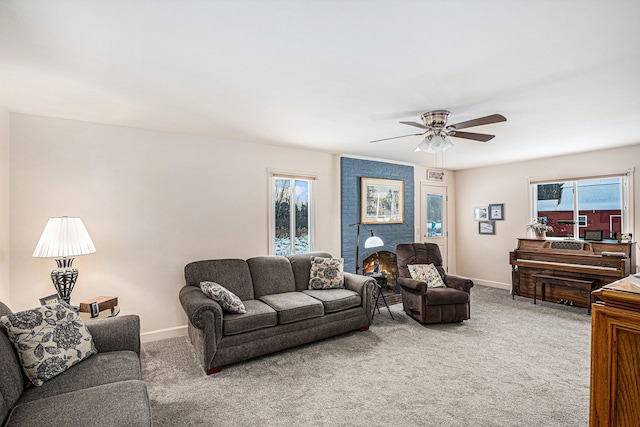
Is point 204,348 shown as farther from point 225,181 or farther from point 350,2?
point 350,2

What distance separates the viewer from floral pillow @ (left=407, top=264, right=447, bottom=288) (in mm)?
4656

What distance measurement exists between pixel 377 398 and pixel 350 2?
268cm

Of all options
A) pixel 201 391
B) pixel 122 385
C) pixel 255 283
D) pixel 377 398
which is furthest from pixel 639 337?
pixel 255 283

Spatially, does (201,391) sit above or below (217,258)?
below

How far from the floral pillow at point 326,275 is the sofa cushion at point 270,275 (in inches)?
11.2

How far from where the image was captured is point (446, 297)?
4230 millimetres

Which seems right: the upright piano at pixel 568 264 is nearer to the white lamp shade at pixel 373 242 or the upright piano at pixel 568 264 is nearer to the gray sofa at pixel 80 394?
the white lamp shade at pixel 373 242

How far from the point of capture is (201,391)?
2689 millimetres

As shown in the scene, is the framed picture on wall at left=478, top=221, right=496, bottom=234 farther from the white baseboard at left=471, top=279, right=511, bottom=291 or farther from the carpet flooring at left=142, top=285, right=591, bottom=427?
the carpet flooring at left=142, top=285, right=591, bottom=427

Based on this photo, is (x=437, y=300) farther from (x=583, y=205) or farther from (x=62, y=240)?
(x=62, y=240)

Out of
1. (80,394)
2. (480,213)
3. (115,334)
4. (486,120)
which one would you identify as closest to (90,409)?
(80,394)

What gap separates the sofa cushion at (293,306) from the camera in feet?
11.2

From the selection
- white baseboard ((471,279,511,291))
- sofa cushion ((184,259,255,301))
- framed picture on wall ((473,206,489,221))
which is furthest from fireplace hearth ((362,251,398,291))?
sofa cushion ((184,259,255,301))

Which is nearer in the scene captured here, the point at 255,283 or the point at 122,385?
the point at 122,385
